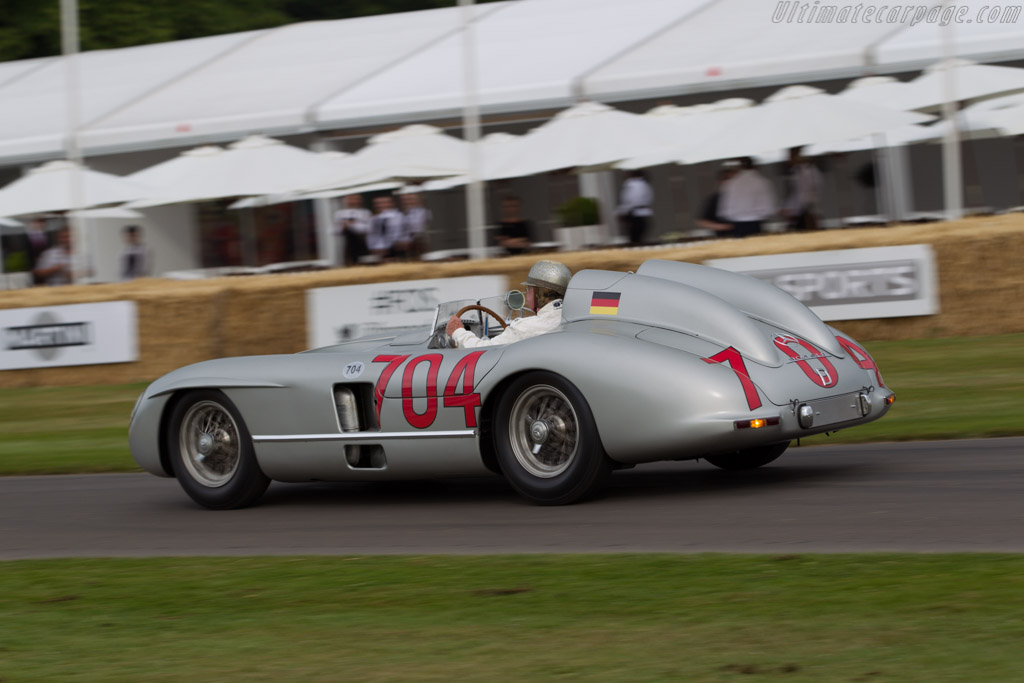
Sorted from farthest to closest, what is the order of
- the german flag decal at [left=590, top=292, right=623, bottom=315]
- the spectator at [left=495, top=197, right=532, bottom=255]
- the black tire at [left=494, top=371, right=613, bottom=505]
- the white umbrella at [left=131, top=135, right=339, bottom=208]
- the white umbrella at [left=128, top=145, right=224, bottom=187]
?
the white umbrella at [left=128, top=145, right=224, bottom=187] → the white umbrella at [left=131, top=135, right=339, bottom=208] → the spectator at [left=495, top=197, right=532, bottom=255] → the german flag decal at [left=590, top=292, right=623, bottom=315] → the black tire at [left=494, top=371, right=613, bottom=505]

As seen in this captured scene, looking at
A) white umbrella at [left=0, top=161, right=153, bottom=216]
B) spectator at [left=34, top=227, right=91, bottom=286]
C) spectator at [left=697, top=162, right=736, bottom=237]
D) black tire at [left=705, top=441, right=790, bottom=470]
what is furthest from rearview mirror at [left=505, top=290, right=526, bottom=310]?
white umbrella at [left=0, top=161, right=153, bottom=216]

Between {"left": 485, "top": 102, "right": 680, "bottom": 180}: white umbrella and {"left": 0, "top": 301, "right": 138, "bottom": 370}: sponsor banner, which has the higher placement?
{"left": 485, "top": 102, "right": 680, "bottom": 180}: white umbrella

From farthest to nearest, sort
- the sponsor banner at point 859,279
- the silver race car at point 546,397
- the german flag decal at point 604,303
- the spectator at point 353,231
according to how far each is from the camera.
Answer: the spectator at point 353,231 → the sponsor banner at point 859,279 → the german flag decal at point 604,303 → the silver race car at point 546,397

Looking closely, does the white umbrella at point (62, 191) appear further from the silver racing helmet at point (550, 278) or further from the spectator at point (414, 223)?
the silver racing helmet at point (550, 278)

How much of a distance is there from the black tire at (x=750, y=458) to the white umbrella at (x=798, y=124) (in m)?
9.49

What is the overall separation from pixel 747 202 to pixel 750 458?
7.82 metres

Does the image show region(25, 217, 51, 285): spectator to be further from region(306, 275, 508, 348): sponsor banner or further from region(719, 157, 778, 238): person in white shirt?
region(719, 157, 778, 238): person in white shirt

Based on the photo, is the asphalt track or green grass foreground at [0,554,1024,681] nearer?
green grass foreground at [0,554,1024,681]

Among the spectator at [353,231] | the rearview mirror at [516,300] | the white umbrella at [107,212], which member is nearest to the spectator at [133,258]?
the white umbrella at [107,212]

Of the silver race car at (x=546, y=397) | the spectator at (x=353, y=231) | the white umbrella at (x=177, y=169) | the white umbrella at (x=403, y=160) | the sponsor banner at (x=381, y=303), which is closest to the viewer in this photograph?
the silver race car at (x=546, y=397)

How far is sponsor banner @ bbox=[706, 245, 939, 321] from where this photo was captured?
41.5 feet

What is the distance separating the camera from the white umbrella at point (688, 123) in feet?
59.5

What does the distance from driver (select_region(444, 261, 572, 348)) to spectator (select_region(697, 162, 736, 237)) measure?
811cm

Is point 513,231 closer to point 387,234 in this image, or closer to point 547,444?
point 387,234
